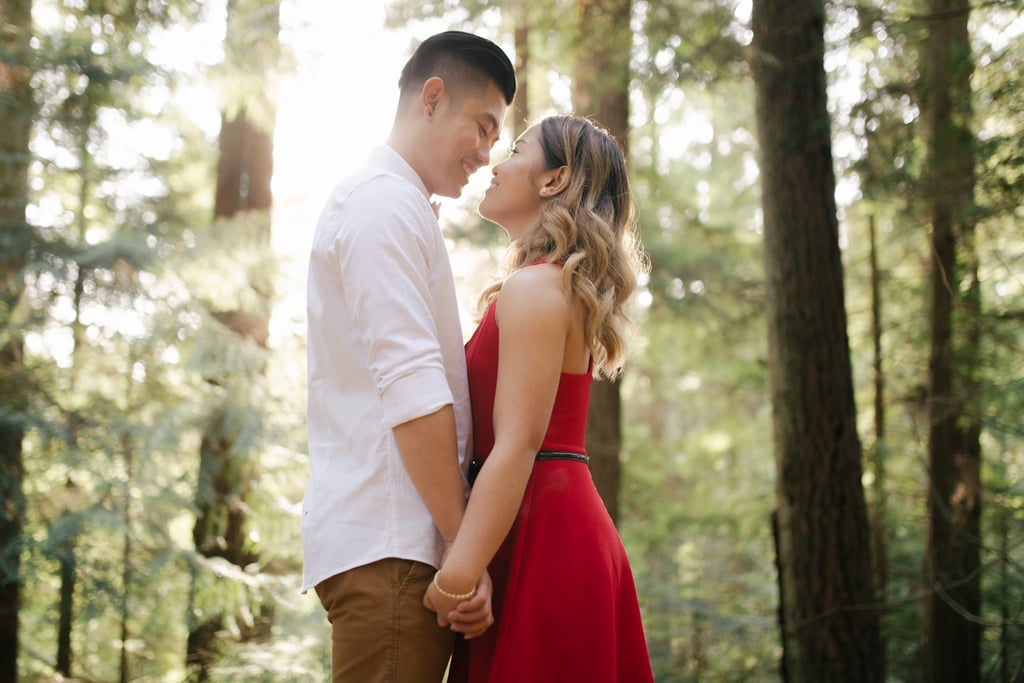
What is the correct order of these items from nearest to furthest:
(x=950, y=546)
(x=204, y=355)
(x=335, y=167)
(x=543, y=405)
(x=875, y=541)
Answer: (x=543, y=405), (x=204, y=355), (x=950, y=546), (x=335, y=167), (x=875, y=541)

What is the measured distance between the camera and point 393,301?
5.81 feet

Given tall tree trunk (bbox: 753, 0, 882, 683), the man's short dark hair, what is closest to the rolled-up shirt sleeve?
the man's short dark hair

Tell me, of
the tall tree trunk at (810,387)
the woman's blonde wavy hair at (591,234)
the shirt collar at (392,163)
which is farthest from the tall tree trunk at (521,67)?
the shirt collar at (392,163)

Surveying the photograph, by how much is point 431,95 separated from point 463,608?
51.1 inches

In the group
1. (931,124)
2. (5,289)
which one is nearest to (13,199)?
(5,289)

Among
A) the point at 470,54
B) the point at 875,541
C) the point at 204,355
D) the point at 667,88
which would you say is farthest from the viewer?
the point at 875,541

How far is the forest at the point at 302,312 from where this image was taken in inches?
183

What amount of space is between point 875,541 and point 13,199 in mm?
8085

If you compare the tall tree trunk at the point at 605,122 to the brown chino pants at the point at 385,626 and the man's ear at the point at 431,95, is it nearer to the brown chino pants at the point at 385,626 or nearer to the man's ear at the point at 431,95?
the man's ear at the point at 431,95

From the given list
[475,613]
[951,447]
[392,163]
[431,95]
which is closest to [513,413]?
[475,613]

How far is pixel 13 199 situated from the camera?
5785 millimetres

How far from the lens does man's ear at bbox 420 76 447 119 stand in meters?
2.13

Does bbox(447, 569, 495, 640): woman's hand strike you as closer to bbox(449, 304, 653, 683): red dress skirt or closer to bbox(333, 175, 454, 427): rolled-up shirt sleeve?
bbox(449, 304, 653, 683): red dress skirt

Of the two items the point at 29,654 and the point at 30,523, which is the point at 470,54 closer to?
the point at 30,523
